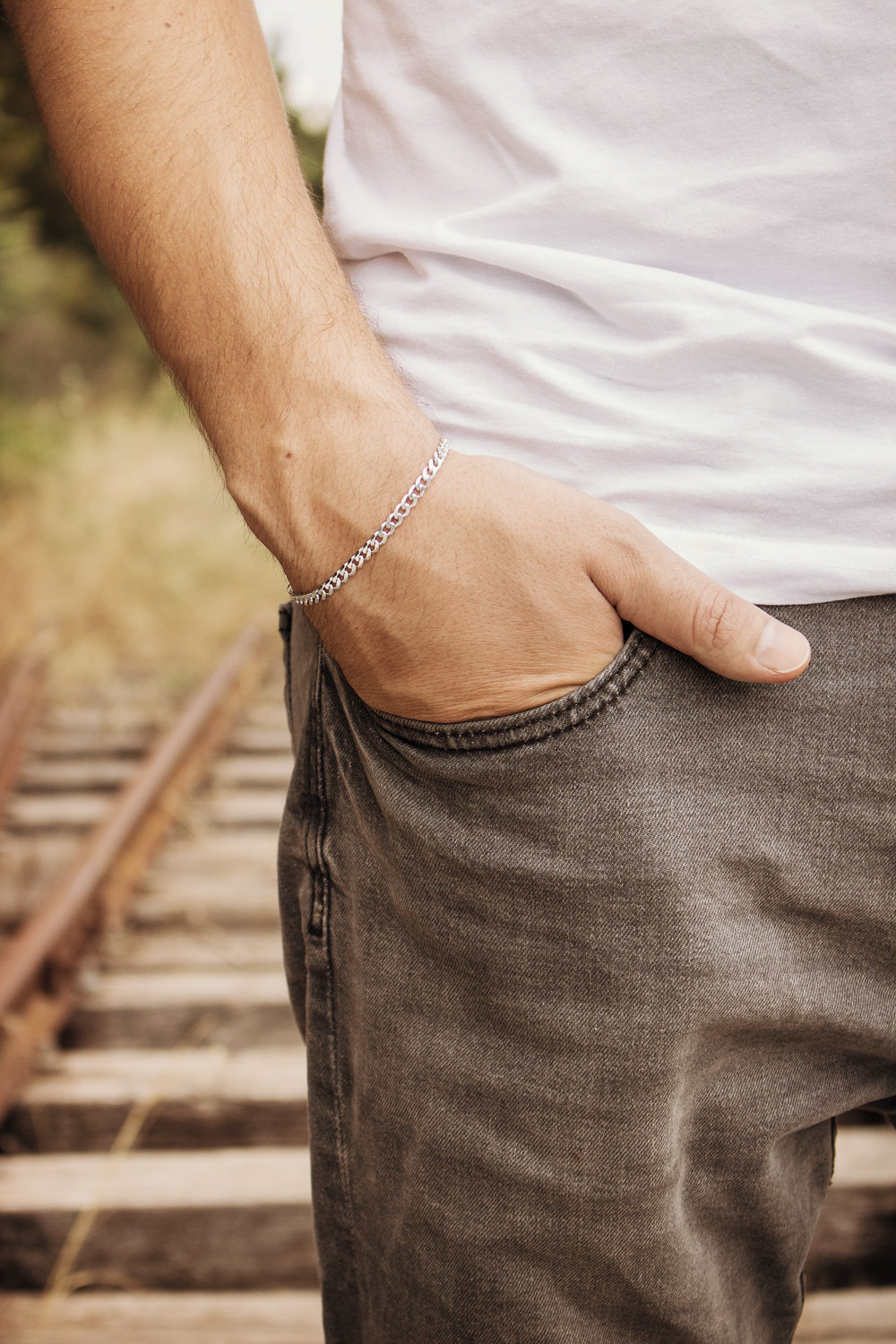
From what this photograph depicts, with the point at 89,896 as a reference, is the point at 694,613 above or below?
above

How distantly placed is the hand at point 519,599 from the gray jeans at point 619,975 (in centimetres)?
3

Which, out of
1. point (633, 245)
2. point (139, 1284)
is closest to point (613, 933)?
point (633, 245)

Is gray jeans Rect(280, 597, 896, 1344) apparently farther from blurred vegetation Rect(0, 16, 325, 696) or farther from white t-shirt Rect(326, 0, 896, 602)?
blurred vegetation Rect(0, 16, 325, 696)

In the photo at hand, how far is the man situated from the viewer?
2.67ft

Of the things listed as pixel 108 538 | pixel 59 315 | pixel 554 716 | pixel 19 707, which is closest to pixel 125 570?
pixel 108 538

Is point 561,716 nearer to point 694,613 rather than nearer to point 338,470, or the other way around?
point 694,613

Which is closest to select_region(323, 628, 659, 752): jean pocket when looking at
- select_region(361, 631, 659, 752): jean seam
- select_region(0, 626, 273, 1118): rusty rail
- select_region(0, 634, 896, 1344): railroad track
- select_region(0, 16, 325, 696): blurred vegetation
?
select_region(361, 631, 659, 752): jean seam

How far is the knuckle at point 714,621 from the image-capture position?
793 mm

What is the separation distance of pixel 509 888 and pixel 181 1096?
5.94 feet

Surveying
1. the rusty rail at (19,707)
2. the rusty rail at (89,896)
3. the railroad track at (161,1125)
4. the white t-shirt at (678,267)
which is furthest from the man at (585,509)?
the rusty rail at (19,707)

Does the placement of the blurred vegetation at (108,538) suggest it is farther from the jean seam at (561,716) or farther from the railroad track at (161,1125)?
the jean seam at (561,716)

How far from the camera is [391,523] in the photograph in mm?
822

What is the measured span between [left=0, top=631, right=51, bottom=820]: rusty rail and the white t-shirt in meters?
3.39

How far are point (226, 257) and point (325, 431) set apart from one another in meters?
0.16
